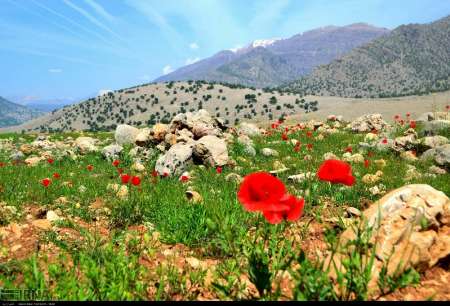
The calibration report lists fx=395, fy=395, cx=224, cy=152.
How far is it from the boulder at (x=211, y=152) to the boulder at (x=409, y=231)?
7988 millimetres

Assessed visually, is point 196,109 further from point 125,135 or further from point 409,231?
point 409,231

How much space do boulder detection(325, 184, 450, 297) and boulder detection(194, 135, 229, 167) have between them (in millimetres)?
7988

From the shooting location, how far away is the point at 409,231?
13.4 ft

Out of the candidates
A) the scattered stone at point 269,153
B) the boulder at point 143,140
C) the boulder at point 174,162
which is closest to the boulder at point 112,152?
the boulder at point 143,140

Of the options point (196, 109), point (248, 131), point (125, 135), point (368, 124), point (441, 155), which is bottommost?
point (441, 155)

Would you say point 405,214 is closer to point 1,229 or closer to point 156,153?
point 1,229

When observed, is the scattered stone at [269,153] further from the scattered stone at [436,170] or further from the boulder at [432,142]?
the scattered stone at [436,170]

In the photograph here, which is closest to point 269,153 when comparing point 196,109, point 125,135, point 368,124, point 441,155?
point 441,155

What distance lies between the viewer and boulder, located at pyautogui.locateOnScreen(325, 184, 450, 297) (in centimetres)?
397

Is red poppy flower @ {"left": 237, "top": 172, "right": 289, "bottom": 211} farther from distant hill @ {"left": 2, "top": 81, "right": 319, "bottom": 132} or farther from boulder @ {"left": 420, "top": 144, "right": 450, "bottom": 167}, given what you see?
distant hill @ {"left": 2, "top": 81, "right": 319, "bottom": 132}

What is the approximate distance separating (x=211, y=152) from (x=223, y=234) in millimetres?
8803

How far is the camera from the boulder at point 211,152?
12.5 meters

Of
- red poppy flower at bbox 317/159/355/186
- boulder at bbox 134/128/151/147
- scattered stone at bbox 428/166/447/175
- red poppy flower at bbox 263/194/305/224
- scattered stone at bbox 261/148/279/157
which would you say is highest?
red poppy flower at bbox 317/159/355/186

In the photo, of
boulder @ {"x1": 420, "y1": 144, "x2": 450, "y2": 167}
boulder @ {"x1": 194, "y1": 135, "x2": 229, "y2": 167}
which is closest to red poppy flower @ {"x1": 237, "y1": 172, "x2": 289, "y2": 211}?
boulder @ {"x1": 194, "y1": 135, "x2": 229, "y2": 167}
